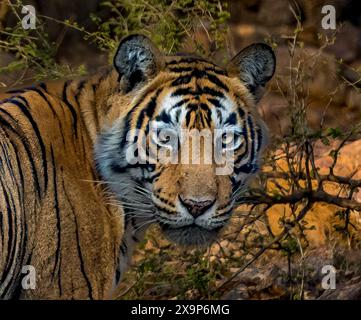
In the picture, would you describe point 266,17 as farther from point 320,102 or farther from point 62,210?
point 62,210

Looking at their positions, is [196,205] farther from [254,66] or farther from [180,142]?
[254,66]

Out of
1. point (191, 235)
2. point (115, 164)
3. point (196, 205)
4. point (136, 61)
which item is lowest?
point (191, 235)

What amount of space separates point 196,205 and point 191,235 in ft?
0.71

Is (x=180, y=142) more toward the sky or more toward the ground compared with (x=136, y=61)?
more toward the ground

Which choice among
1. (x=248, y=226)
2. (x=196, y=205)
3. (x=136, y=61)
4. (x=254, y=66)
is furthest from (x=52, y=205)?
(x=248, y=226)

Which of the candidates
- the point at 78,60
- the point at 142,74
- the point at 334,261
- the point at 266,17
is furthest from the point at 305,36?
the point at 142,74

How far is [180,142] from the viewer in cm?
430

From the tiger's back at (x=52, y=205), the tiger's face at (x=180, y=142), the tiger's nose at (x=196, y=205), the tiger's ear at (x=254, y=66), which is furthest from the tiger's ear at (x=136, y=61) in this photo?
the tiger's nose at (x=196, y=205)

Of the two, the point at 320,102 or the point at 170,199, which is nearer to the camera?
the point at 170,199

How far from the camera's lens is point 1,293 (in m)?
3.97

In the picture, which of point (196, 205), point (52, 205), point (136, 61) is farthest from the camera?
point (136, 61)

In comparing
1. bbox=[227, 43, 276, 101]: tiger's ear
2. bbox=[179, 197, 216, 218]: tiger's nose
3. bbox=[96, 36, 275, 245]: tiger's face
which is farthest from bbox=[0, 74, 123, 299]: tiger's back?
bbox=[227, 43, 276, 101]: tiger's ear

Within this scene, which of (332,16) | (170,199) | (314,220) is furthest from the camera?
(332,16)
